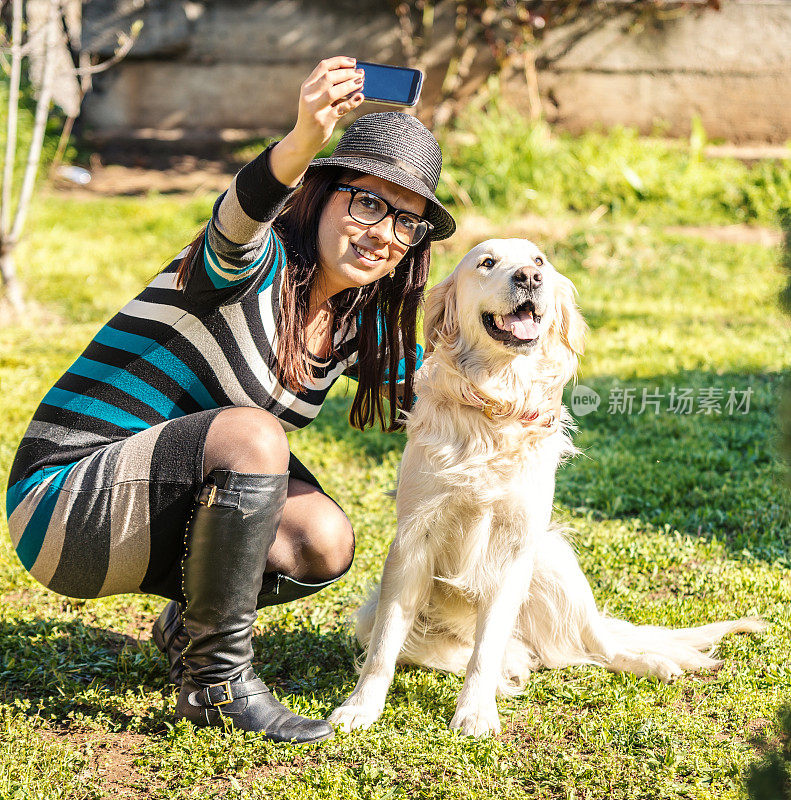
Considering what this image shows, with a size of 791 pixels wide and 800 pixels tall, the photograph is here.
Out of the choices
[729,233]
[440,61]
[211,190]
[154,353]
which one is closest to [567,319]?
[154,353]

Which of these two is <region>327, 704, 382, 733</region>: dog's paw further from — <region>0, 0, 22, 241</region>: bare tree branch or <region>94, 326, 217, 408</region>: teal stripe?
<region>0, 0, 22, 241</region>: bare tree branch

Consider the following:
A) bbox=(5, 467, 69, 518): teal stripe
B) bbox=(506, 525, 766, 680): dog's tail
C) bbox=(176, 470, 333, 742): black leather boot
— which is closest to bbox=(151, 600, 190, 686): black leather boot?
bbox=(176, 470, 333, 742): black leather boot

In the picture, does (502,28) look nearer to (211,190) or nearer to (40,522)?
(211,190)

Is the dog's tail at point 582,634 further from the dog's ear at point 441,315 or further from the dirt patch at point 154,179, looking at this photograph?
the dirt patch at point 154,179

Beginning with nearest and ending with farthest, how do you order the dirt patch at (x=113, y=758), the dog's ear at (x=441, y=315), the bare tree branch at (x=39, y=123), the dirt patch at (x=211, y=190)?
the dirt patch at (x=113, y=758) < the dog's ear at (x=441, y=315) < the bare tree branch at (x=39, y=123) < the dirt patch at (x=211, y=190)

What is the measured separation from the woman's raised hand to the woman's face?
42cm

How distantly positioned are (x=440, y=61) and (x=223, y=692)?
8567mm

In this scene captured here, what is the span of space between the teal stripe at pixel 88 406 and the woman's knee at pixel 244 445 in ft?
0.91

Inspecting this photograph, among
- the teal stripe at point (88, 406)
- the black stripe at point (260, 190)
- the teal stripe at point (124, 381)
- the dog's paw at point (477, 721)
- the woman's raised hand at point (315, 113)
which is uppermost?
the woman's raised hand at point (315, 113)

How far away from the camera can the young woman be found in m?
2.24

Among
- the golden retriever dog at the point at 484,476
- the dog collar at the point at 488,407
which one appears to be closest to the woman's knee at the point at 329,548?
the golden retriever dog at the point at 484,476

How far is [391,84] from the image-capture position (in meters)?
2.25

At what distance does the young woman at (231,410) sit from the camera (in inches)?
88.1

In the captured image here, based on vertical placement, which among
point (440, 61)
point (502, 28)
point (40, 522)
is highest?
point (502, 28)
